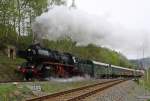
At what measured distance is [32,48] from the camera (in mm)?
31016

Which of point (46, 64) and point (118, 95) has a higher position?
point (46, 64)

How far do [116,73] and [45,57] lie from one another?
30.4m

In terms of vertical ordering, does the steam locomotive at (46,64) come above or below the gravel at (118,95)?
above

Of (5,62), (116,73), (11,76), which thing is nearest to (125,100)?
(11,76)

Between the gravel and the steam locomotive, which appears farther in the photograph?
the steam locomotive

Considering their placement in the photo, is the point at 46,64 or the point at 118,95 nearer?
the point at 118,95

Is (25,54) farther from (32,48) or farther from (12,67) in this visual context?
(12,67)

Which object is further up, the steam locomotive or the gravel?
the steam locomotive

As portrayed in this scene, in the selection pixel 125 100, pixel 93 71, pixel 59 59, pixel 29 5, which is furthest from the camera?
pixel 29 5

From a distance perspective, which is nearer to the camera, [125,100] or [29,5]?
[125,100]

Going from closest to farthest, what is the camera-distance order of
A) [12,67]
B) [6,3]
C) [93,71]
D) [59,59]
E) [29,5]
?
1. [59,59]
2. [12,67]
3. [6,3]
4. [93,71]
5. [29,5]

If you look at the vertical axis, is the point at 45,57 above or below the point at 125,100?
above

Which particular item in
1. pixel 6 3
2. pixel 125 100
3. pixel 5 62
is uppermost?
pixel 6 3

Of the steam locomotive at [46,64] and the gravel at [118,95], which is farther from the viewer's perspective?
the steam locomotive at [46,64]
